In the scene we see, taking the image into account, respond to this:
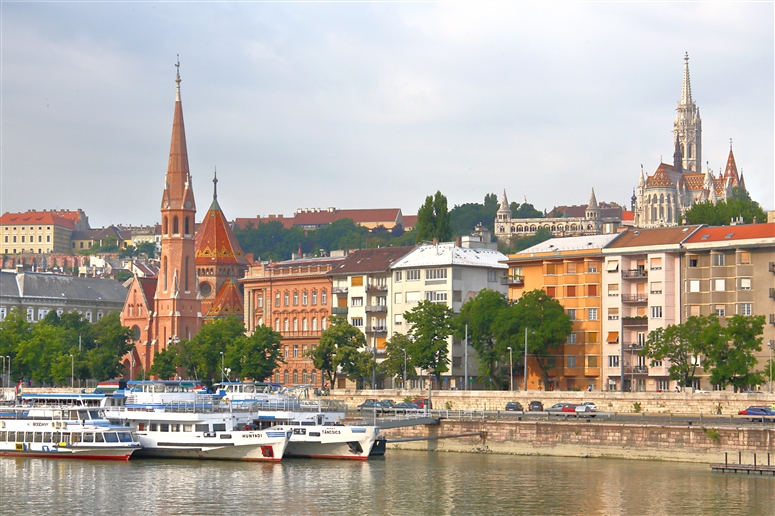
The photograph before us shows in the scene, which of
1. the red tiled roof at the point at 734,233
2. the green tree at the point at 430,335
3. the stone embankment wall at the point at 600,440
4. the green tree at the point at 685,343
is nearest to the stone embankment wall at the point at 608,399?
the green tree at the point at 685,343

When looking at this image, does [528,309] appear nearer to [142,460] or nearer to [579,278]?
[579,278]

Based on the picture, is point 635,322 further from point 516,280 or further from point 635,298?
point 516,280

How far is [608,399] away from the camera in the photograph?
3920 inches

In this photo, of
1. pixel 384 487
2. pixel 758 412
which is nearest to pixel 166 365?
pixel 758 412

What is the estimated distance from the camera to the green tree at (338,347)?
131 meters

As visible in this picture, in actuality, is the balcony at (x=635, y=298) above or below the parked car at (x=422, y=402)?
above

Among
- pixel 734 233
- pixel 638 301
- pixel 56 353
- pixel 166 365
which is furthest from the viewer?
pixel 166 365

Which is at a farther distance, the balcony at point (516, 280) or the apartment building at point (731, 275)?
the balcony at point (516, 280)

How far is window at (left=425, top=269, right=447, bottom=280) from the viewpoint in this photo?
443 feet

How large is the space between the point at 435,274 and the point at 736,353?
133 ft

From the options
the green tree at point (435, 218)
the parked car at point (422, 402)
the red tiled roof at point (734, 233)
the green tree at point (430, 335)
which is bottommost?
the parked car at point (422, 402)

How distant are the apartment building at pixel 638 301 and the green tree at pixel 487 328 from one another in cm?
849

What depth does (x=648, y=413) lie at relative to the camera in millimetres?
95812

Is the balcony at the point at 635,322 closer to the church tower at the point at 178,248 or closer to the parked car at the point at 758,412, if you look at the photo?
the parked car at the point at 758,412
